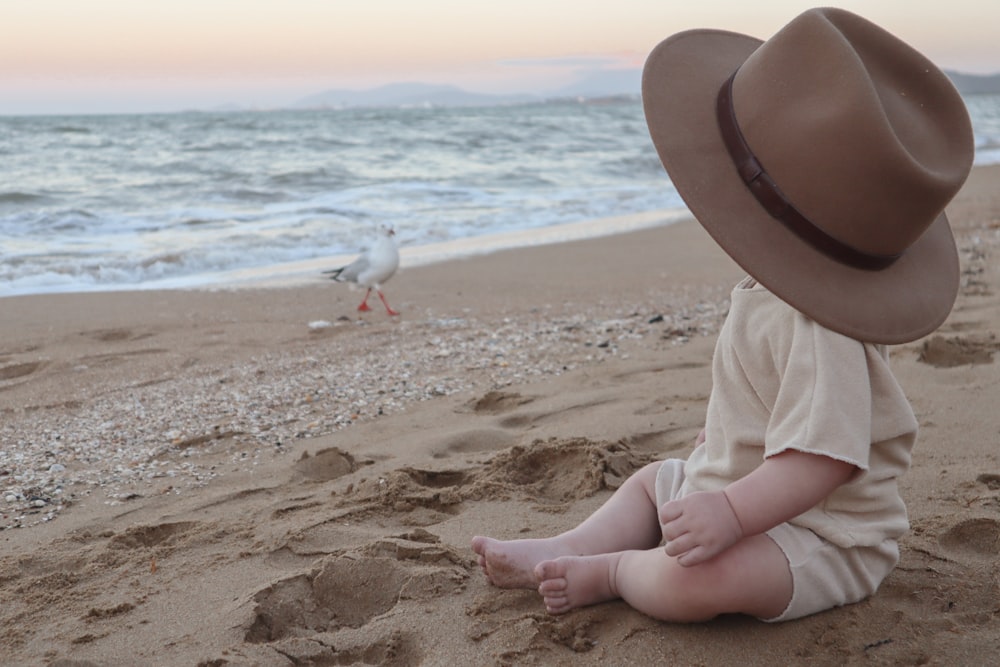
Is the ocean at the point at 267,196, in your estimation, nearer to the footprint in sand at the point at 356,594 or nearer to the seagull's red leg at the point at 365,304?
the seagull's red leg at the point at 365,304

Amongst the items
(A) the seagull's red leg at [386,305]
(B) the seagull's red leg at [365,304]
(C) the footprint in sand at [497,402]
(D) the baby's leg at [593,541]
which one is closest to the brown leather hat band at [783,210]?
(D) the baby's leg at [593,541]

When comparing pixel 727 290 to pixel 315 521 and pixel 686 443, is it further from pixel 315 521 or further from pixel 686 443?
pixel 315 521

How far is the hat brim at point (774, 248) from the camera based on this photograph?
5.26ft

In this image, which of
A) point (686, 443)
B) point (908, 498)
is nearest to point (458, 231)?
point (686, 443)

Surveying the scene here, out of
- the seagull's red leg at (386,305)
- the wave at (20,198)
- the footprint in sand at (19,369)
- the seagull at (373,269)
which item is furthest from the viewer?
the wave at (20,198)

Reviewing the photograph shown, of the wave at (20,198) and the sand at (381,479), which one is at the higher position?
the wave at (20,198)

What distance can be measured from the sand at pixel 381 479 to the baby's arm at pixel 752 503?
0.25m

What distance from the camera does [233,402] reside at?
3742 millimetres

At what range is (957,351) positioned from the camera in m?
3.67

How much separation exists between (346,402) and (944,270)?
8.14 feet

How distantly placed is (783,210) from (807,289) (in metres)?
0.16

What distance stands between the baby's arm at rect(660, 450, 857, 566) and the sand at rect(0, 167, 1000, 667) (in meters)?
0.25

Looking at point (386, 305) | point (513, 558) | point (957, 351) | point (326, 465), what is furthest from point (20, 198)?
point (513, 558)

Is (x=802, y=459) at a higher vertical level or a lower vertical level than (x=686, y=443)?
higher
